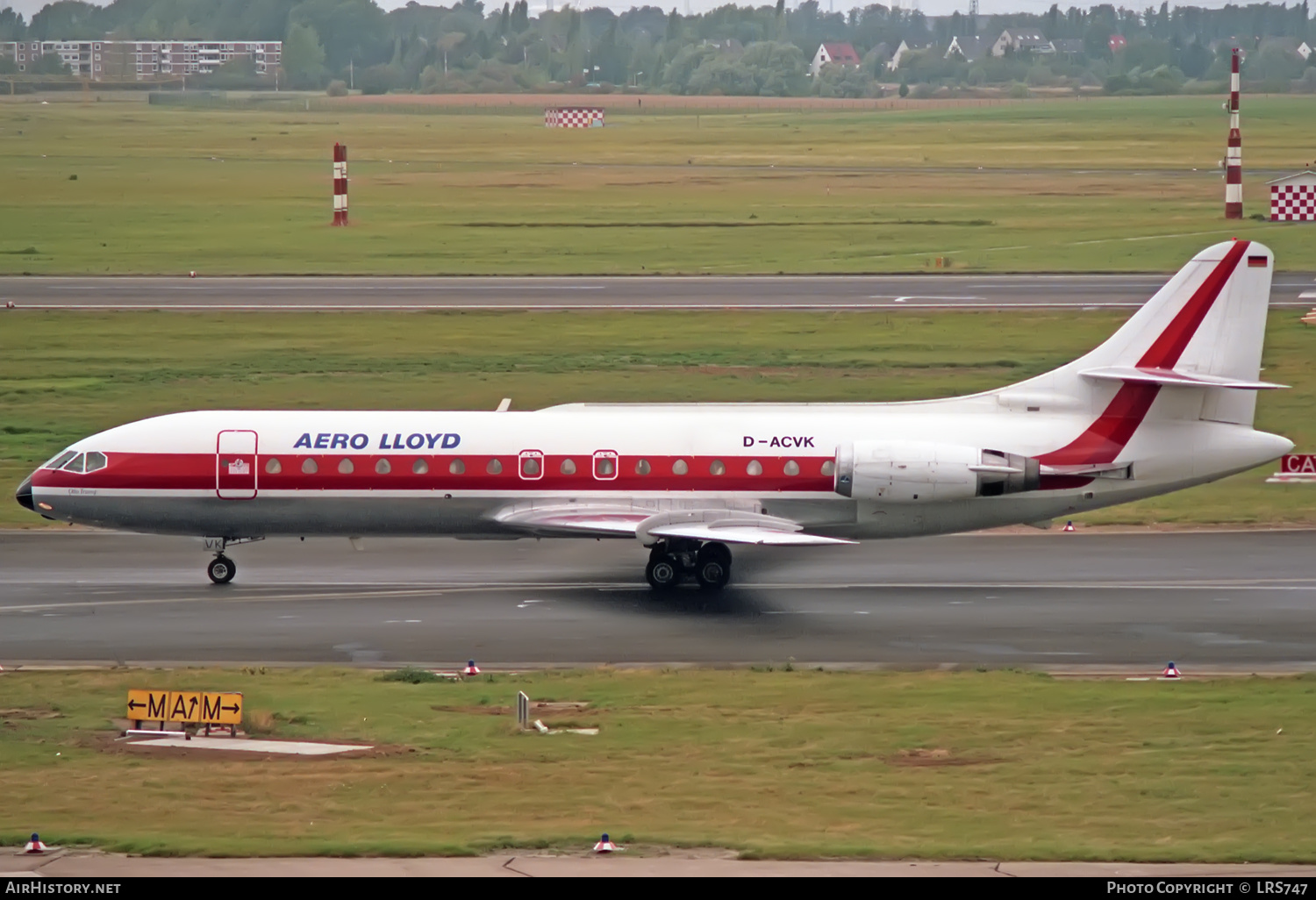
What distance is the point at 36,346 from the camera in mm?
63094

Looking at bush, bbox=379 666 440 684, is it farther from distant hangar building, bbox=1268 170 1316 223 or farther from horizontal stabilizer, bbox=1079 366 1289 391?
distant hangar building, bbox=1268 170 1316 223

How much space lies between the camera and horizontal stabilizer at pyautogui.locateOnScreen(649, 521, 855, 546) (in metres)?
32.5

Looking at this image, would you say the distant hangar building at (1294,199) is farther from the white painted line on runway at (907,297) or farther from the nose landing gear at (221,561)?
the nose landing gear at (221,561)

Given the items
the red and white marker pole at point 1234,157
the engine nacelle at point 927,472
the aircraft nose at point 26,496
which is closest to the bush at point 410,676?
the engine nacelle at point 927,472

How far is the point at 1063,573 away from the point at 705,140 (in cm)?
15396

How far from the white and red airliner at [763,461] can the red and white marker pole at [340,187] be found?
211ft

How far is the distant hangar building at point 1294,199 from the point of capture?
91.9 meters

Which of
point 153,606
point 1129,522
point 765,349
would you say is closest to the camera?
point 153,606

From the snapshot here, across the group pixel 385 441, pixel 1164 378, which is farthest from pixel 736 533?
pixel 1164 378

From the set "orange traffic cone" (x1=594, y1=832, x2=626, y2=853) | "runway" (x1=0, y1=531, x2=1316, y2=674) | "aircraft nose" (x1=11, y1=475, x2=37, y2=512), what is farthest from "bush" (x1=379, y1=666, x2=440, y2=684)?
"aircraft nose" (x1=11, y1=475, x2=37, y2=512)

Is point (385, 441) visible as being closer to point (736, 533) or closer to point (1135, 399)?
point (736, 533)

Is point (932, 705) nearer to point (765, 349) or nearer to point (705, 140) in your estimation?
point (765, 349)

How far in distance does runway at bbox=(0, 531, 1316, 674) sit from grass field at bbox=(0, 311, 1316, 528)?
24.9 feet

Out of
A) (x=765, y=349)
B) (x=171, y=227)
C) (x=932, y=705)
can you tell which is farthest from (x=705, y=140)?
(x=932, y=705)
